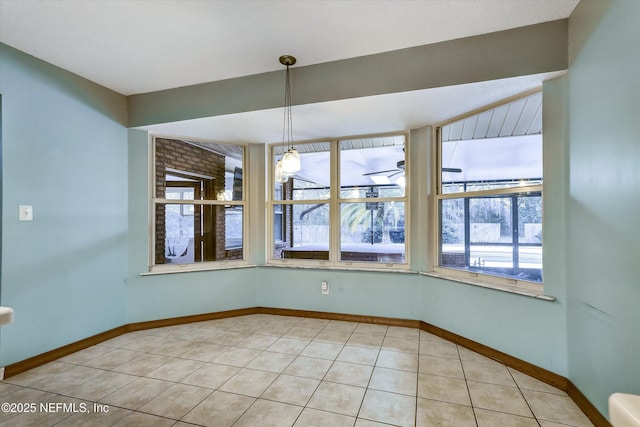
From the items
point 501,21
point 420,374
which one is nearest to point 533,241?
point 420,374

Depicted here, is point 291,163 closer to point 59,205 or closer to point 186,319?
point 59,205

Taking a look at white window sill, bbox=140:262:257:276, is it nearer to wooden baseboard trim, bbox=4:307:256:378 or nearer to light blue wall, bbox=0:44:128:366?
light blue wall, bbox=0:44:128:366

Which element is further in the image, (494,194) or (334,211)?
(334,211)

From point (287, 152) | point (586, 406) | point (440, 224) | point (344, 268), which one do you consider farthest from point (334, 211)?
point (586, 406)

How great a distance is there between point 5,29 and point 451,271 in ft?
14.2

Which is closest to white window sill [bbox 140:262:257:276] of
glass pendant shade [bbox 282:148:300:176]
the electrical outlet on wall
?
the electrical outlet on wall

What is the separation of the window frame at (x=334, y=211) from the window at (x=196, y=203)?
1.30 ft

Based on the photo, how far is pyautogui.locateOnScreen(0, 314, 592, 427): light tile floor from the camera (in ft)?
6.32

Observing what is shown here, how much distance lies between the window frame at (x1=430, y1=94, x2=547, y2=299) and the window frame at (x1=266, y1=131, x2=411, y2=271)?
0.97ft

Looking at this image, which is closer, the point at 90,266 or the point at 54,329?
the point at 54,329

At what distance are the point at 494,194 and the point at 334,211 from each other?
5.90ft

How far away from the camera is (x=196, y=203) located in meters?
3.85

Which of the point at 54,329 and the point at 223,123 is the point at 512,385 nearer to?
the point at 223,123

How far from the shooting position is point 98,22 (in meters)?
2.21
